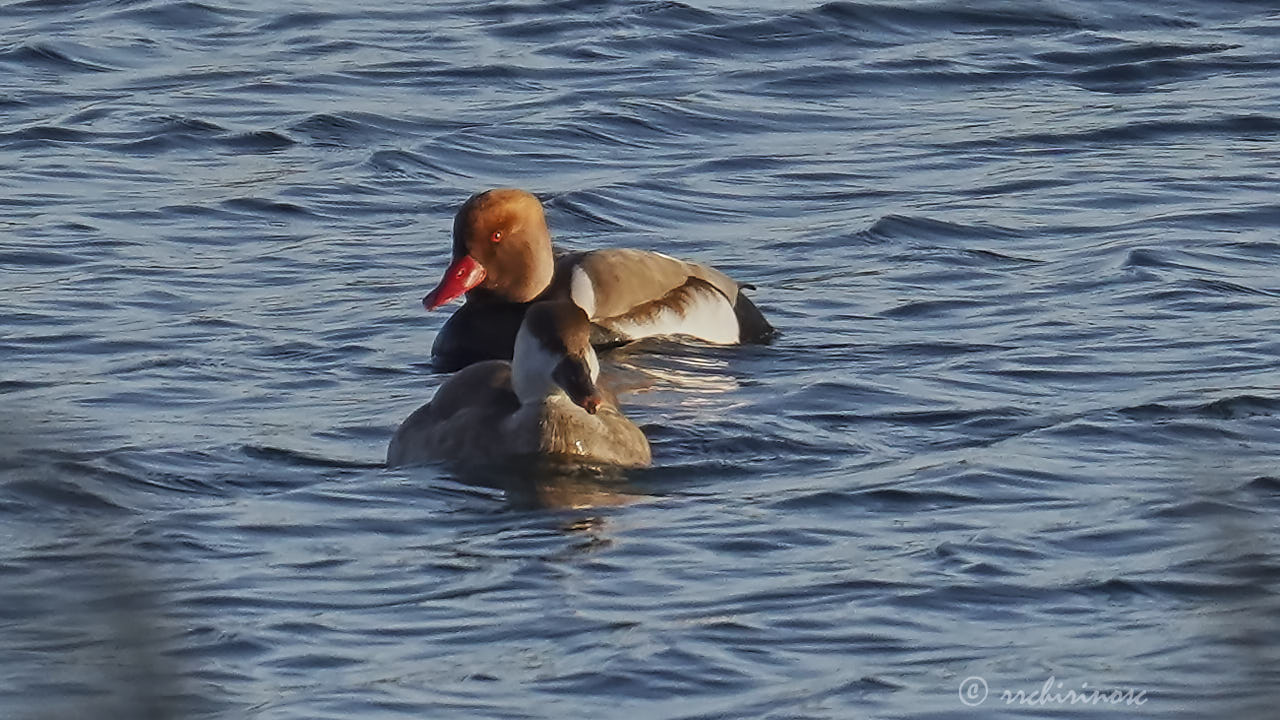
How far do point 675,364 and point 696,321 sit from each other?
0.34 meters

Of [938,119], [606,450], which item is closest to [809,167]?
[938,119]

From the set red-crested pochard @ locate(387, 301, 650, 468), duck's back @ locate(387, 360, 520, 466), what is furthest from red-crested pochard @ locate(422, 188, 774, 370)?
red-crested pochard @ locate(387, 301, 650, 468)

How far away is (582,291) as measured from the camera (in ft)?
37.6

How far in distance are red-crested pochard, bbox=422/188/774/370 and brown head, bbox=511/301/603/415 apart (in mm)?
2231

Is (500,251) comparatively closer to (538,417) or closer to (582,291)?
(582,291)

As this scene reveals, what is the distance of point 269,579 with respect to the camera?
24.6 ft

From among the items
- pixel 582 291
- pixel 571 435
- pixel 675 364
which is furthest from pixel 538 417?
pixel 582 291

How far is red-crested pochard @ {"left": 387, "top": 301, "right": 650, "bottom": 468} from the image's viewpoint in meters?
8.91

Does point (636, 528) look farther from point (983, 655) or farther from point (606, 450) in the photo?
point (983, 655)

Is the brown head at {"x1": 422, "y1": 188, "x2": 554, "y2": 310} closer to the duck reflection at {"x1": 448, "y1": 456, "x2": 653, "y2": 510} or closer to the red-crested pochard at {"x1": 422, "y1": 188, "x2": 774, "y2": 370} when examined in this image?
the red-crested pochard at {"x1": 422, "y1": 188, "x2": 774, "y2": 370}

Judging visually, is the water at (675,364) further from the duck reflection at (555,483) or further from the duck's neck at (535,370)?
the duck's neck at (535,370)

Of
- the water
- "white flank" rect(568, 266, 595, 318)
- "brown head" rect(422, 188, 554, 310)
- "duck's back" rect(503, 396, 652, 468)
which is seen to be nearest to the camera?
the water

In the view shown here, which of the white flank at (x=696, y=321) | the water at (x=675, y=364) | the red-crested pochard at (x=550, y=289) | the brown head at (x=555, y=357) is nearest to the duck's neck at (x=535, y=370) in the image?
the brown head at (x=555, y=357)

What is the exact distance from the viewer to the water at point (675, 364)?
6.35 meters
